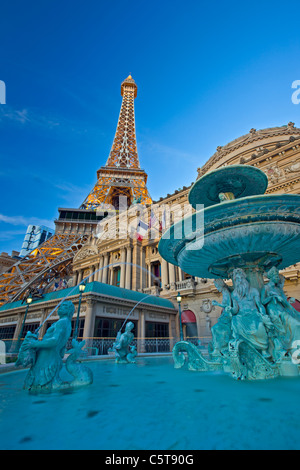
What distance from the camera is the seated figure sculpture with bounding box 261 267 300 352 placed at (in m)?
5.50

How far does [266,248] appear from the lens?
6000mm

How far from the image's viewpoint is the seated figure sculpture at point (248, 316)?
17.5ft

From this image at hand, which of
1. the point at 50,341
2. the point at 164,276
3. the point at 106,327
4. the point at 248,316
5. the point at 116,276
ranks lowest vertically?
the point at 50,341

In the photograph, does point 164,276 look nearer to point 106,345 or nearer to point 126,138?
point 106,345

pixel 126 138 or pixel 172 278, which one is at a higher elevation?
pixel 126 138

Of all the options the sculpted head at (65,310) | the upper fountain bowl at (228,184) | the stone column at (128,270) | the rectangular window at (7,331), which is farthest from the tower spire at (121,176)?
the sculpted head at (65,310)

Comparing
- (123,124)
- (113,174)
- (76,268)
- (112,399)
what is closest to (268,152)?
(112,399)

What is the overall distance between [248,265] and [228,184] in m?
2.76

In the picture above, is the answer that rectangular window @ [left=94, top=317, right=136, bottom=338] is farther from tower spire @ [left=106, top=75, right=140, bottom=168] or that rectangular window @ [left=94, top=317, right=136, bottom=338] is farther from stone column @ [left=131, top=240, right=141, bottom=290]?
tower spire @ [left=106, top=75, right=140, bottom=168]

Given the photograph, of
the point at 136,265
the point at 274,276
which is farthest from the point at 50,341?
the point at 136,265

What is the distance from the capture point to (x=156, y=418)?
8.50 feet

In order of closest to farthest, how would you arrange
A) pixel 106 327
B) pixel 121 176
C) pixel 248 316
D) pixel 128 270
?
pixel 248 316 → pixel 106 327 → pixel 128 270 → pixel 121 176

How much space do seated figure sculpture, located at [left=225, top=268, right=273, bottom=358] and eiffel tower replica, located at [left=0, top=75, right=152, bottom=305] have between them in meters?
31.0

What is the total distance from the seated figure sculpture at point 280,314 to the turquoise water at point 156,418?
1.60 m
